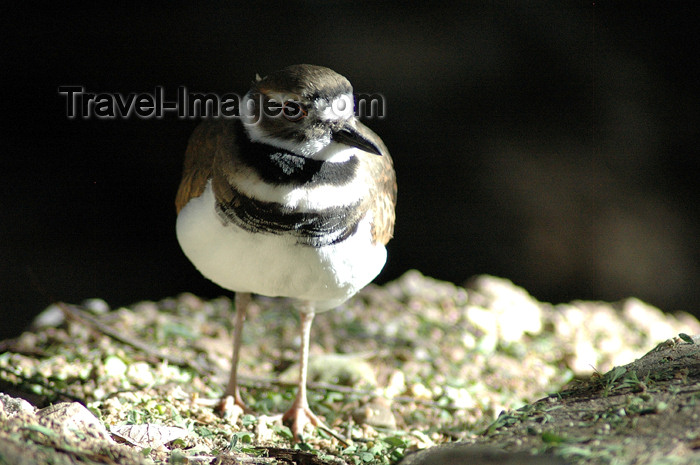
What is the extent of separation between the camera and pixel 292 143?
3.32 metres

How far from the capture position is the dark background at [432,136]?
20.7 ft

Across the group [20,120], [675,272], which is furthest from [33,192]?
[675,272]

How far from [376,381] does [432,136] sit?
293 centimetres

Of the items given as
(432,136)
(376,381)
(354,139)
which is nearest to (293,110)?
(354,139)

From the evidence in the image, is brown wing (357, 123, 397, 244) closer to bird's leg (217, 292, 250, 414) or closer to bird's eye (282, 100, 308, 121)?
bird's eye (282, 100, 308, 121)

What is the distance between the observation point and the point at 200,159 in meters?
3.81

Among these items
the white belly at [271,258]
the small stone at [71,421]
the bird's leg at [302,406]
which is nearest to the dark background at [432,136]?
the bird's leg at [302,406]

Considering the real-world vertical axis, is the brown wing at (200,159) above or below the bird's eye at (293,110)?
below

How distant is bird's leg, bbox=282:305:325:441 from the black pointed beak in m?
1.21

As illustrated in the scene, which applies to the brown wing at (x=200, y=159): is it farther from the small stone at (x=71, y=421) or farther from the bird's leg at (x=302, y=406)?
the small stone at (x=71, y=421)

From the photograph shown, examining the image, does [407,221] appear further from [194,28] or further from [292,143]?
[292,143]

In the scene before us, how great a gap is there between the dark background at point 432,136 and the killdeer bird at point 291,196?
3036 mm

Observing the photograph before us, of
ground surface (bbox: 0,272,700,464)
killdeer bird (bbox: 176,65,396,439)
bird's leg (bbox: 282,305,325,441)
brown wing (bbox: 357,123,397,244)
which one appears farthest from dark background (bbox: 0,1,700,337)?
killdeer bird (bbox: 176,65,396,439)

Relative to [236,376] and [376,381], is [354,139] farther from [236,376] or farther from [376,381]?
[376,381]
